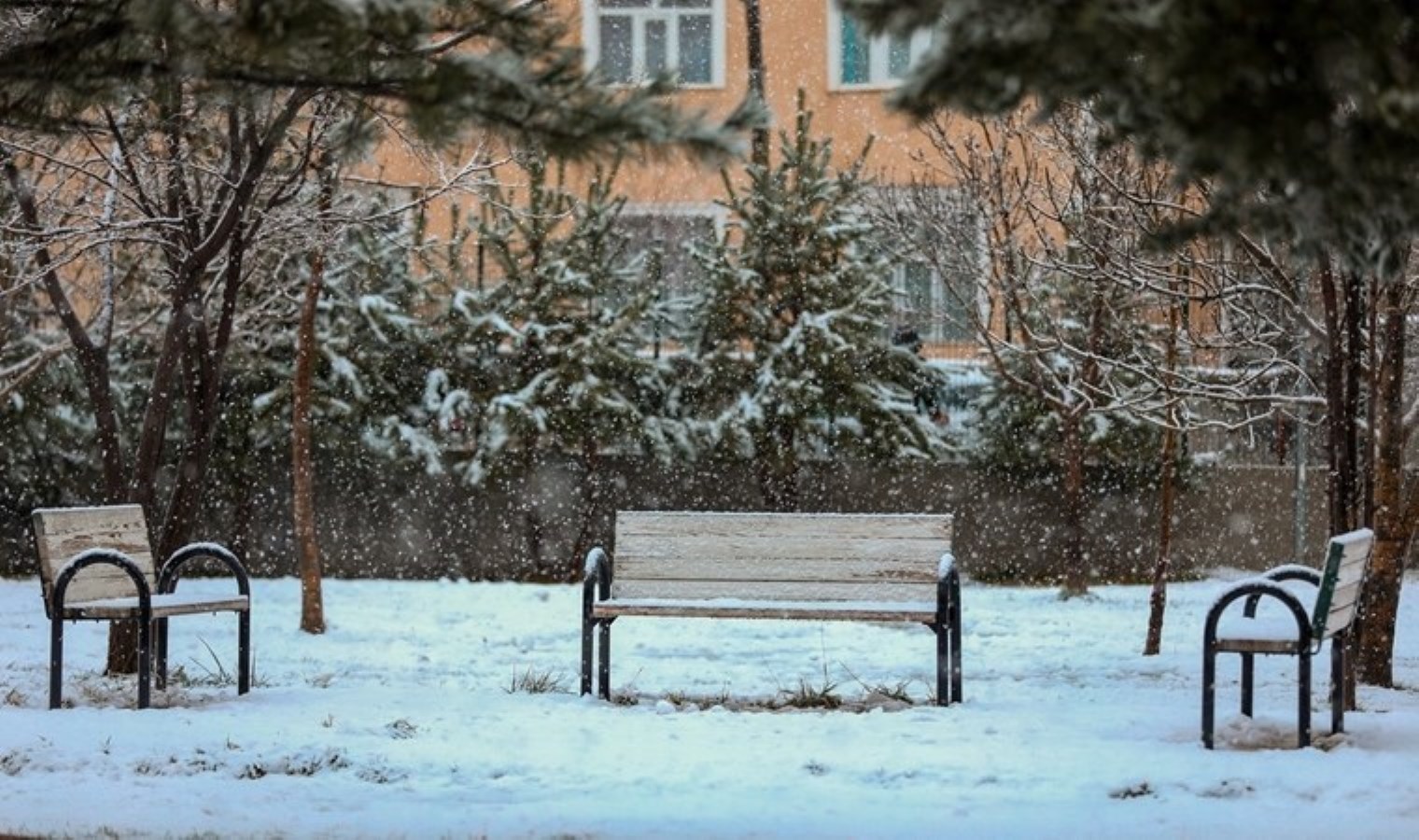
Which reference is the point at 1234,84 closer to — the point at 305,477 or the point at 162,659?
the point at 162,659

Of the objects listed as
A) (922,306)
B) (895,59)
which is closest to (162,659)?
(922,306)

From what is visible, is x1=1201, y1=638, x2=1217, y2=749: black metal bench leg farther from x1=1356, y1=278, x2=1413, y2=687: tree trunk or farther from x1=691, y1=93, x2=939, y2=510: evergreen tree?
x1=691, y1=93, x2=939, y2=510: evergreen tree

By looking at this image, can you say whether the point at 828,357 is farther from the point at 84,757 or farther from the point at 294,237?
the point at 84,757

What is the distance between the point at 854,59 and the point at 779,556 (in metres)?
16.2

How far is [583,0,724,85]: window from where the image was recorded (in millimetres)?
25422

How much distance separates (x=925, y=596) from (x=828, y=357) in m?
8.16

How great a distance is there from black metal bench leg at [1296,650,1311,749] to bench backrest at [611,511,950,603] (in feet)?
8.97

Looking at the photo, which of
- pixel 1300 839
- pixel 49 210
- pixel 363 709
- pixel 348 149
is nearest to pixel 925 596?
pixel 363 709

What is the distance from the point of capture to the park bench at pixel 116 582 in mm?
8883

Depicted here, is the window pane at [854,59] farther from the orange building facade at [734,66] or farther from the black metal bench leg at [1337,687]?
the black metal bench leg at [1337,687]

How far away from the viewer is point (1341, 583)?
7465mm

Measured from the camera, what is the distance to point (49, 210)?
13.1m

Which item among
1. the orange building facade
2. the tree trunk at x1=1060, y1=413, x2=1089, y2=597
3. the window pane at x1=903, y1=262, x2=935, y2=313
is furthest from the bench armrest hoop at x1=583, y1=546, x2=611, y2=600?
the orange building facade

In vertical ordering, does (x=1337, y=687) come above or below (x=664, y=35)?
below
